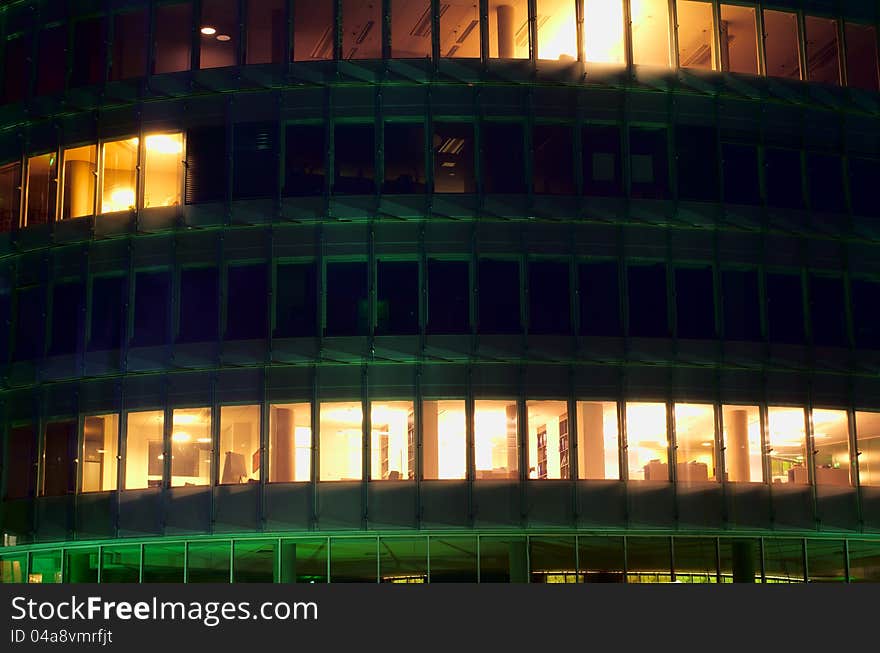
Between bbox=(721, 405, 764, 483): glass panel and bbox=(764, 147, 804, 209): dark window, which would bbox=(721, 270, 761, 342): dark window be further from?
bbox=(764, 147, 804, 209): dark window

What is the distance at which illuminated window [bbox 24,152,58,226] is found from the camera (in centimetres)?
4159

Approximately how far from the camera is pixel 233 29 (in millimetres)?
40312

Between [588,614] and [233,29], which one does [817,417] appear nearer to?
[588,614]

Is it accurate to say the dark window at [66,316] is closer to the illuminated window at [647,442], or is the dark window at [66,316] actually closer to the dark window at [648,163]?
the illuminated window at [647,442]

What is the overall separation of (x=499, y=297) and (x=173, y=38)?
12.0 m

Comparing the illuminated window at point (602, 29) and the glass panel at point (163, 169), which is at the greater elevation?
the illuminated window at point (602, 29)

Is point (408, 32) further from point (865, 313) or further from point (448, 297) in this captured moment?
point (865, 313)

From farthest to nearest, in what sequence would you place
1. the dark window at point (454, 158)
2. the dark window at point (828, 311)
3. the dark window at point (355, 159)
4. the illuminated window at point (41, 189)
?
the illuminated window at point (41, 189) < the dark window at point (828, 311) < the dark window at point (454, 158) < the dark window at point (355, 159)

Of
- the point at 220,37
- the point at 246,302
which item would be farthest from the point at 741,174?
the point at 220,37

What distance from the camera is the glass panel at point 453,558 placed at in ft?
126

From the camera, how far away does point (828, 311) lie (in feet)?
135

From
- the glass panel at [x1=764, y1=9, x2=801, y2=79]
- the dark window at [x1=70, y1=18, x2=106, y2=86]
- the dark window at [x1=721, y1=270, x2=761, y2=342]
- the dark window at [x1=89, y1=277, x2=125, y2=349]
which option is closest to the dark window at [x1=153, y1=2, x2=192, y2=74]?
the dark window at [x1=70, y1=18, x2=106, y2=86]

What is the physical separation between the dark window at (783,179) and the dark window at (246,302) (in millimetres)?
14779

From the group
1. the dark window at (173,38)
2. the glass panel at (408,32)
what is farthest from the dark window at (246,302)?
the glass panel at (408,32)
